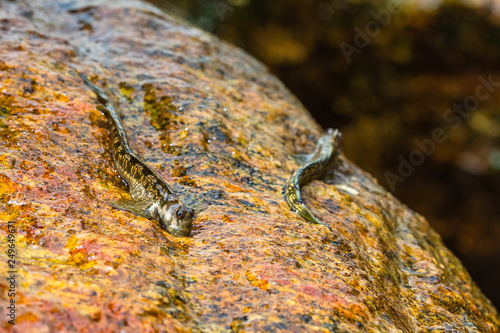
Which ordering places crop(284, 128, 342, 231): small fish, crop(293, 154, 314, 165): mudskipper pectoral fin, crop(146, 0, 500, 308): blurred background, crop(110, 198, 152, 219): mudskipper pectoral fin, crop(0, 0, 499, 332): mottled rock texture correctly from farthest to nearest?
crop(146, 0, 500, 308): blurred background, crop(293, 154, 314, 165): mudskipper pectoral fin, crop(284, 128, 342, 231): small fish, crop(110, 198, 152, 219): mudskipper pectoral fin, crop(0, 0, 499, 332): mottled rock texture

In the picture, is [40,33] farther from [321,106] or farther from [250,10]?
[321,106]

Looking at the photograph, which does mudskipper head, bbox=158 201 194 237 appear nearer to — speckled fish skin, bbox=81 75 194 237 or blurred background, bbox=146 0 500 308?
speckled fish skin, bbox=81 75 194 237

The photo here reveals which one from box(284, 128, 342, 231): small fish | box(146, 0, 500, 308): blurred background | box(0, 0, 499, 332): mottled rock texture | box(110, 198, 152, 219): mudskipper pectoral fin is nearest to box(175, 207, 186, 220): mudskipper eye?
box(0, 0, 499, 332): mottled rock texture

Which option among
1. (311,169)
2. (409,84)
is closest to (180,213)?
(311,169)

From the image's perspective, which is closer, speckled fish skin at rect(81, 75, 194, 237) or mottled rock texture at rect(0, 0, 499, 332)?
mottled rock texture at rect(0, 0, 499, 332)

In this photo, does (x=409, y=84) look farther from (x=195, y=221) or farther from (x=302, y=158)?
(x=195, y=221)

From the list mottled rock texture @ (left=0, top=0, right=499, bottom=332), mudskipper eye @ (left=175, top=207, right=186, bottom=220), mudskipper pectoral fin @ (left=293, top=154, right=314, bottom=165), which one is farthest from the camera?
mudskipper pectoral fin @ (left=293, top=154, right=314, bottom=165)


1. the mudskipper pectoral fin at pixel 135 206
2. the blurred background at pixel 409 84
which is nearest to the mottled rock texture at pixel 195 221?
the mudskipper pectoral fin at pixel 135 206
